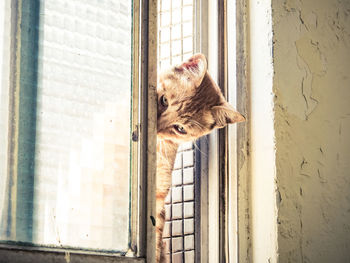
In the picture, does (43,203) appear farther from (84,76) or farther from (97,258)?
(84,76)

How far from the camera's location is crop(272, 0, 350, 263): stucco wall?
5.13ft

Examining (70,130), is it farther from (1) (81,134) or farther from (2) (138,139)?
(2) (138,139)

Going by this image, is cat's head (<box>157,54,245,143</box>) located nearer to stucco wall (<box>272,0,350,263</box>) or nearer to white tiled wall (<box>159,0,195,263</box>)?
white tiled wall (<box>159,0,195,263</box>)

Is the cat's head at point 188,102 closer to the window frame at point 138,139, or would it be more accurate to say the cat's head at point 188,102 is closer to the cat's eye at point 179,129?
the cat's eye at point 179,129

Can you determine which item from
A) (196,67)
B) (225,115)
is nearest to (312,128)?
(225,115)

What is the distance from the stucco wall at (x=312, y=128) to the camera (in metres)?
1.56

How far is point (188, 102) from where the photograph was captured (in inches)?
77.1

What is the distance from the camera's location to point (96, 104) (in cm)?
135

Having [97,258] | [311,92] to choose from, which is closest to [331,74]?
[311,92]

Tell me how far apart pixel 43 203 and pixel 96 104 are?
0.29 meters

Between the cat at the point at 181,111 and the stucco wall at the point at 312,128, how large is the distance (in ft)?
0.78

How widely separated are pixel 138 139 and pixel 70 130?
0.20 m

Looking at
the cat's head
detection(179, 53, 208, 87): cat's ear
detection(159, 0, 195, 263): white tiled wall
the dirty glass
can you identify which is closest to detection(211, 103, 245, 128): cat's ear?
the cat's head

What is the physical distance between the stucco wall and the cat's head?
0.24 m
